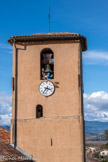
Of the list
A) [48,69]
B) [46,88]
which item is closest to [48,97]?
[46,88]

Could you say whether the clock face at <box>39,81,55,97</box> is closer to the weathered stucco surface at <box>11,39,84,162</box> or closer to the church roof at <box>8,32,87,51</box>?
the weathered stucco surface at <box>11,39,84,162</box>

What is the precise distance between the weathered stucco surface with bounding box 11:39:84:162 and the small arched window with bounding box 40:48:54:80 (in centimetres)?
38

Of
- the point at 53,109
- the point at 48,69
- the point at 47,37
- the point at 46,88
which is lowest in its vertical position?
the point at 53,109

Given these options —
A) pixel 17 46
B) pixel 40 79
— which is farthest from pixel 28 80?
pixel 17 46

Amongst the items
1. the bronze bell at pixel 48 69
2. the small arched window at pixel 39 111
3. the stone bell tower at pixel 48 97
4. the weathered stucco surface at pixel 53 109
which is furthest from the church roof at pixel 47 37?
the small arched window at pixel 39 111

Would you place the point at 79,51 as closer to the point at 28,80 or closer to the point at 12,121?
the point at 28,80

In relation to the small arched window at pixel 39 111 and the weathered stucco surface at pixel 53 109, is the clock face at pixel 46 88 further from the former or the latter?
the small arched window at pixel 39 111

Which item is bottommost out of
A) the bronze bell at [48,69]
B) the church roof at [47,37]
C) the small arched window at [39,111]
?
the small arched window at [39,111]

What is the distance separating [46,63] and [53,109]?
9.53ft

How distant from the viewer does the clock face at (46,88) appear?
21047 mm

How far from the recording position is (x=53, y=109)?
20844 millimetres

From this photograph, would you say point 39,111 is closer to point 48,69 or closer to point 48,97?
point 48,97

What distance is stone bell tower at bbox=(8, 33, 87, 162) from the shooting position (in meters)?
20.4

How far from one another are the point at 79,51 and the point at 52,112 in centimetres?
399
